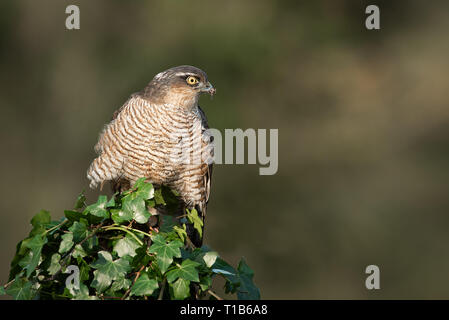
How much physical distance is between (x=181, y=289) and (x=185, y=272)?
6 cm

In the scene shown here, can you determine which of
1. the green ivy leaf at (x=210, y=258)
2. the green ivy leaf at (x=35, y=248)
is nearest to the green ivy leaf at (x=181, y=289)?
the green ivy leaf at (x=210, y=258)

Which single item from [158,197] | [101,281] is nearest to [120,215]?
[101,281]

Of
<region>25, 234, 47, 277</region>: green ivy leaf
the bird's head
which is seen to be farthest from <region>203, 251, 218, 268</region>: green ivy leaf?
the bird's head

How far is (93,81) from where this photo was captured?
7805 millimetres

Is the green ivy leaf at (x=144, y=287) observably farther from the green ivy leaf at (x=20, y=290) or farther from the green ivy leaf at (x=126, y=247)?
the green ivy leaf at (x=20, y=290)

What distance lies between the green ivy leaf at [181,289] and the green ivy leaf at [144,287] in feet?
0.23

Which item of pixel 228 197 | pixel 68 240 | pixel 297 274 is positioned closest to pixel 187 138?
pixel 68 240

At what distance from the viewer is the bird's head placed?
3.26 meters

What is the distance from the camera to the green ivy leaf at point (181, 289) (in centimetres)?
216

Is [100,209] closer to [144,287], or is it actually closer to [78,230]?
[78,230]

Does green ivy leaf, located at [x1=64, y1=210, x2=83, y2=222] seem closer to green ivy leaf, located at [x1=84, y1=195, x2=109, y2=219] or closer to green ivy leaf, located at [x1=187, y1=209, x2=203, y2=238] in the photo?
green ivy leaf, located at [x1=84, y1=195, x2=109, y2=219]

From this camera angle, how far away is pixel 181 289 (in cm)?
216

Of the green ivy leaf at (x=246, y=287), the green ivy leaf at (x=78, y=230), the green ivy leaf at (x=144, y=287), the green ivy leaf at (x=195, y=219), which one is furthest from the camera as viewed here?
the green ivy leaf at (x=195, y=219)

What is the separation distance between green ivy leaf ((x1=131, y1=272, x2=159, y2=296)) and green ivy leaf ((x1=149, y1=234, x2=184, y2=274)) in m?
0.05
